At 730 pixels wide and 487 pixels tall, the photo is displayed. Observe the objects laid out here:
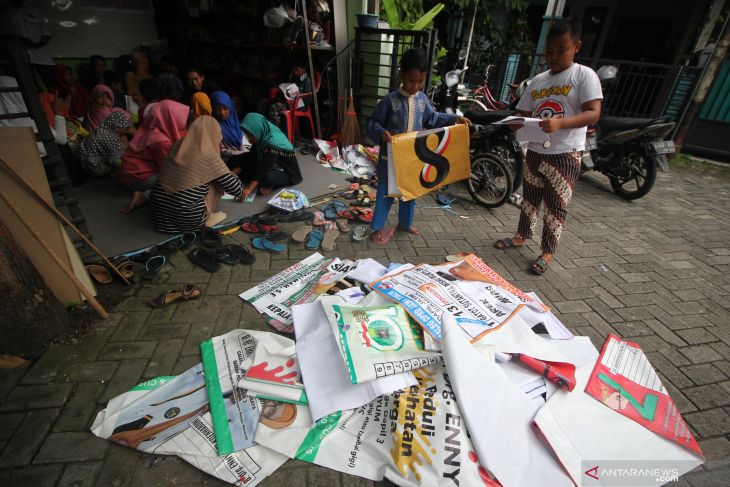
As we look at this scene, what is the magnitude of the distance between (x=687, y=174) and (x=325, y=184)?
6359mm

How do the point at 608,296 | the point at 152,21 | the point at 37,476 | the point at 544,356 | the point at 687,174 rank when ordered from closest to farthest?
the point at 37,476
the point at 544,356
the point at 608,296
the point at 687,174
the point at 152,21

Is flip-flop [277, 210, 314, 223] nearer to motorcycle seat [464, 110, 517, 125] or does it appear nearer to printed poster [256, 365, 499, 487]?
printed poster [256, 365, 499, 487]

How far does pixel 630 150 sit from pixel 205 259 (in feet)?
17.6

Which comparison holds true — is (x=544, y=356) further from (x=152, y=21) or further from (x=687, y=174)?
(x=152, y=21)

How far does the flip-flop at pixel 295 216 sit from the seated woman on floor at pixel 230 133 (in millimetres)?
1107

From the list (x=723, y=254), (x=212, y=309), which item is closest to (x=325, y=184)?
Answer: (x=212, y=309)

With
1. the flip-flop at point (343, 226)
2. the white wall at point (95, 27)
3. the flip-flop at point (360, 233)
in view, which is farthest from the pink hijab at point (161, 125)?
the white wall at point (95, 27)

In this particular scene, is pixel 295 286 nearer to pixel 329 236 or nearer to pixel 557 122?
pixel 329 236

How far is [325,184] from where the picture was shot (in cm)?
466

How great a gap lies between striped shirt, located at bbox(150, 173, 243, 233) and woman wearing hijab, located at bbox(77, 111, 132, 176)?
1.35m

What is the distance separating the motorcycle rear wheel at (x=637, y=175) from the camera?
14.6ft

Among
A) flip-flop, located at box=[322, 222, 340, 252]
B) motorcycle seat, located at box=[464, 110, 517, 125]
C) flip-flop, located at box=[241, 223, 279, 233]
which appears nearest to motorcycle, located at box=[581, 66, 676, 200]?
motorcycle seat, located at box=[464, 110, 517, 125]

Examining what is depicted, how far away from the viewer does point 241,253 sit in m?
3.05

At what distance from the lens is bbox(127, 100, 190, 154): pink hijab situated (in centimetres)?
344
